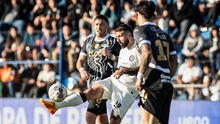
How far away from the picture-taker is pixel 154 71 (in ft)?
33.4

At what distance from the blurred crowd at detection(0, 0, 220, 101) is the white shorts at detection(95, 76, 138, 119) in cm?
399

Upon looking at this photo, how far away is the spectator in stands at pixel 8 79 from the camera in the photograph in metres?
18.2

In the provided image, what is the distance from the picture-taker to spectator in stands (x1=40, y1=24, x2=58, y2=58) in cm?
1780

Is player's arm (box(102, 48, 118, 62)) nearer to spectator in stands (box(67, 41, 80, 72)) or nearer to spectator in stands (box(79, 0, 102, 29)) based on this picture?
spectator in stands (box(67, 41, 80, 72))

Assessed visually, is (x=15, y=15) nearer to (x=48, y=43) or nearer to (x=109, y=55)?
(x=48, y=43)

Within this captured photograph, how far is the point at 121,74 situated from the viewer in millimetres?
11227

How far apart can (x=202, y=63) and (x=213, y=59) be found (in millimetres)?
266

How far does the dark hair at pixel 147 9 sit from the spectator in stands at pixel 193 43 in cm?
601

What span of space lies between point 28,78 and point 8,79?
729 mm

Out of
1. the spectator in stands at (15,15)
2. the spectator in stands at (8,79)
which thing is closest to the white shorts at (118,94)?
the spectator in stands at (8,79)

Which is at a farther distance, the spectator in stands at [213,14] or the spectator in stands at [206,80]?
the spectator in stands at [213,14]

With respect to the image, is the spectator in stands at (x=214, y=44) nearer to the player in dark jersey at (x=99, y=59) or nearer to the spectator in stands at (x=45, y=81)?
the spectator in stands at (x=45, y=81)

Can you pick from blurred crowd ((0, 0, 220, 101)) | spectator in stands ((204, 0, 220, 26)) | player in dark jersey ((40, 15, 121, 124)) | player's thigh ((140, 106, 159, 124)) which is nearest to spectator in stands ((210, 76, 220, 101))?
blurred crowd ((0, 0, 220, 101))

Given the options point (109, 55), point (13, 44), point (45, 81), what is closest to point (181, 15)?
point (45, 81)
